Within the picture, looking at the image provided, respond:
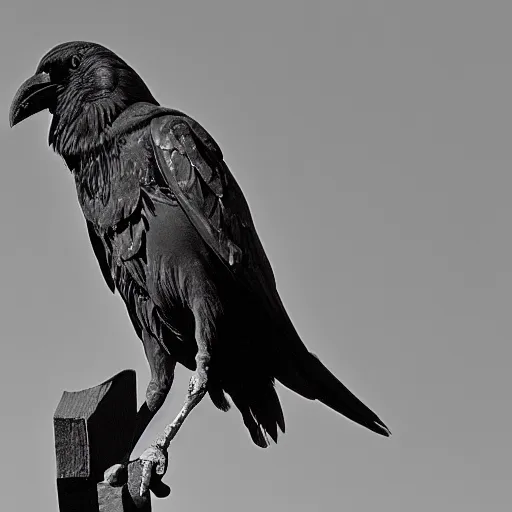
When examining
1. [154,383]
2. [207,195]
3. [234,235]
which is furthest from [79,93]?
[154,383]

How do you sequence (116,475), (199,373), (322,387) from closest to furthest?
(116,475) < (199,373) < (322,387)

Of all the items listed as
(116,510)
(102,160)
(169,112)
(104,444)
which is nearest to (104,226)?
(102,160)

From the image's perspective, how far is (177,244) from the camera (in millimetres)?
2771

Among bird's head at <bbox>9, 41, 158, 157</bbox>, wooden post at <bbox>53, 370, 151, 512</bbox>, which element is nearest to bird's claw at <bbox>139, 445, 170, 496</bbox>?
wooden post at <bbox>53, 370, 151, 512</bbox>

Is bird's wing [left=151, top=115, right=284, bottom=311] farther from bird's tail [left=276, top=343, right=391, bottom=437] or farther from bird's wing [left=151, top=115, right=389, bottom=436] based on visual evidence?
bird's tail [left=276, top=343, right=391, bottom=437]

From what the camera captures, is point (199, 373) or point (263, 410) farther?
point (263, 410)

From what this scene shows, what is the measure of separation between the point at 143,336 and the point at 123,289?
0.56 ft

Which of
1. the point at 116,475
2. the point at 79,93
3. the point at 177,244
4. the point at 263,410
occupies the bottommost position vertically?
the point at 116,475

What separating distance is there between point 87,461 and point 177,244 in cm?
65

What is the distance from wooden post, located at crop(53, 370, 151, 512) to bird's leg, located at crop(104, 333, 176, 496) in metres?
0.22

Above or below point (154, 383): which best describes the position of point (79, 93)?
above

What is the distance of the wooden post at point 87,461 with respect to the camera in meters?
2.46

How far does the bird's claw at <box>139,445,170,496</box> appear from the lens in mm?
2507

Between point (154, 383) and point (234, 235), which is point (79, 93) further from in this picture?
point (154, 383)
